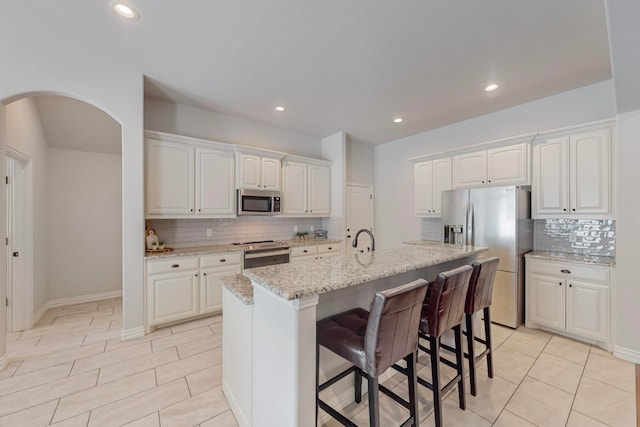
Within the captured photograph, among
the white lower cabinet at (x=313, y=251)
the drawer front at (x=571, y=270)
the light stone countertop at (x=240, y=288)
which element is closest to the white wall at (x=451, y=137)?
the white lower cabinet at (x=313, y=251)

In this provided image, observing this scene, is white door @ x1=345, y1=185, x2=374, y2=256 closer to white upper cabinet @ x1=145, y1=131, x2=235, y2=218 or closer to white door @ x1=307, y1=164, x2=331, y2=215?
white door @ x1=307, y1=164, x2=331, y2=215

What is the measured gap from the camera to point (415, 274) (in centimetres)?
238

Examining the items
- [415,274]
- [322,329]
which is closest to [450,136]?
[415,274]

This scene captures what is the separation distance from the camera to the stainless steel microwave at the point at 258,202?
393cm

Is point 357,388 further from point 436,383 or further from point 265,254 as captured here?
point 265,254

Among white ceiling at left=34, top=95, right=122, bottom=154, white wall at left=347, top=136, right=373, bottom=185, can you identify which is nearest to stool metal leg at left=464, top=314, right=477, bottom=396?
white wall at left=347, top=136, right=373, bottom=185

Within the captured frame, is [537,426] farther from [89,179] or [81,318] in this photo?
[89,179]

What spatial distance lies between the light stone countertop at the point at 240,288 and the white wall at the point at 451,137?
387 centimetres

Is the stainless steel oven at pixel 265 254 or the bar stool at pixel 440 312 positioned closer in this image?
the bar stool at pixel 440 312

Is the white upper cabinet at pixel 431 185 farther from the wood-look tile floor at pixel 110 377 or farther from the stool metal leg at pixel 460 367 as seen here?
the wood-look tile floor at pixel 110 377

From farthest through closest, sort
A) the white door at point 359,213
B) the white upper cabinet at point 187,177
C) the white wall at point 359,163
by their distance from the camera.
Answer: the white wall at point 359,163, the white door at point 359,213, the white upper cabinet at point 187,177

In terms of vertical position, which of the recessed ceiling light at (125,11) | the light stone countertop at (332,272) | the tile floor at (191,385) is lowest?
the tile floor at (191,385)

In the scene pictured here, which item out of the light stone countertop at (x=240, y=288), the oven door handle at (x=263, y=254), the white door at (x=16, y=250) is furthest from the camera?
the oven door handle at (x=263, y=254)

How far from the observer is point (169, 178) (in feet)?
11.1
